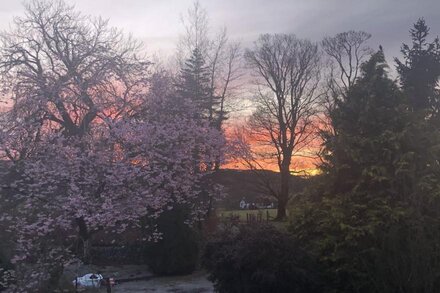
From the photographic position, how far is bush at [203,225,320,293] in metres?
9.23

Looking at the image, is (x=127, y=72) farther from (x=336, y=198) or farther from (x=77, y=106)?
(x=336, y=198)

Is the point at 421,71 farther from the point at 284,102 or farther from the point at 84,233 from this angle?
the point at 284,102

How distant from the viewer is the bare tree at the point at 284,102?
1341 inches

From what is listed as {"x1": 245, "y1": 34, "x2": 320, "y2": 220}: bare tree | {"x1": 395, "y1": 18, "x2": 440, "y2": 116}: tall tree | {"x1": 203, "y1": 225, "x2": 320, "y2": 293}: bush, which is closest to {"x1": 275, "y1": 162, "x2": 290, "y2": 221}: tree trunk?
{"x1": 245, "y1": 34, "x2": 320, "y2": 220}: bare tree

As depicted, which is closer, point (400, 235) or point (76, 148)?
point (400, 235)

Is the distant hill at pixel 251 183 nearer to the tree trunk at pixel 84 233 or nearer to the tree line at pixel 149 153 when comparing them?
the tree line at pixel 149 153

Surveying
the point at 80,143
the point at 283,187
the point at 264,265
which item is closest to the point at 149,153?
the point at 80,143

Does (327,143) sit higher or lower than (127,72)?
lower

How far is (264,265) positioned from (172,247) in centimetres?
1042

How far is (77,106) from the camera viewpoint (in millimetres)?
14109

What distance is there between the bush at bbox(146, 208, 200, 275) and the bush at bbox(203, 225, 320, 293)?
29.5 feet

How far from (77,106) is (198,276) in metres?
8.43

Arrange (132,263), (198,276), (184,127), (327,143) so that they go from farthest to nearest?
(132,263) < (198,276) < (184,127) < (327,143)

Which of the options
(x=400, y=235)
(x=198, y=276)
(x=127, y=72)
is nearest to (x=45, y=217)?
(x=127, y=72)
